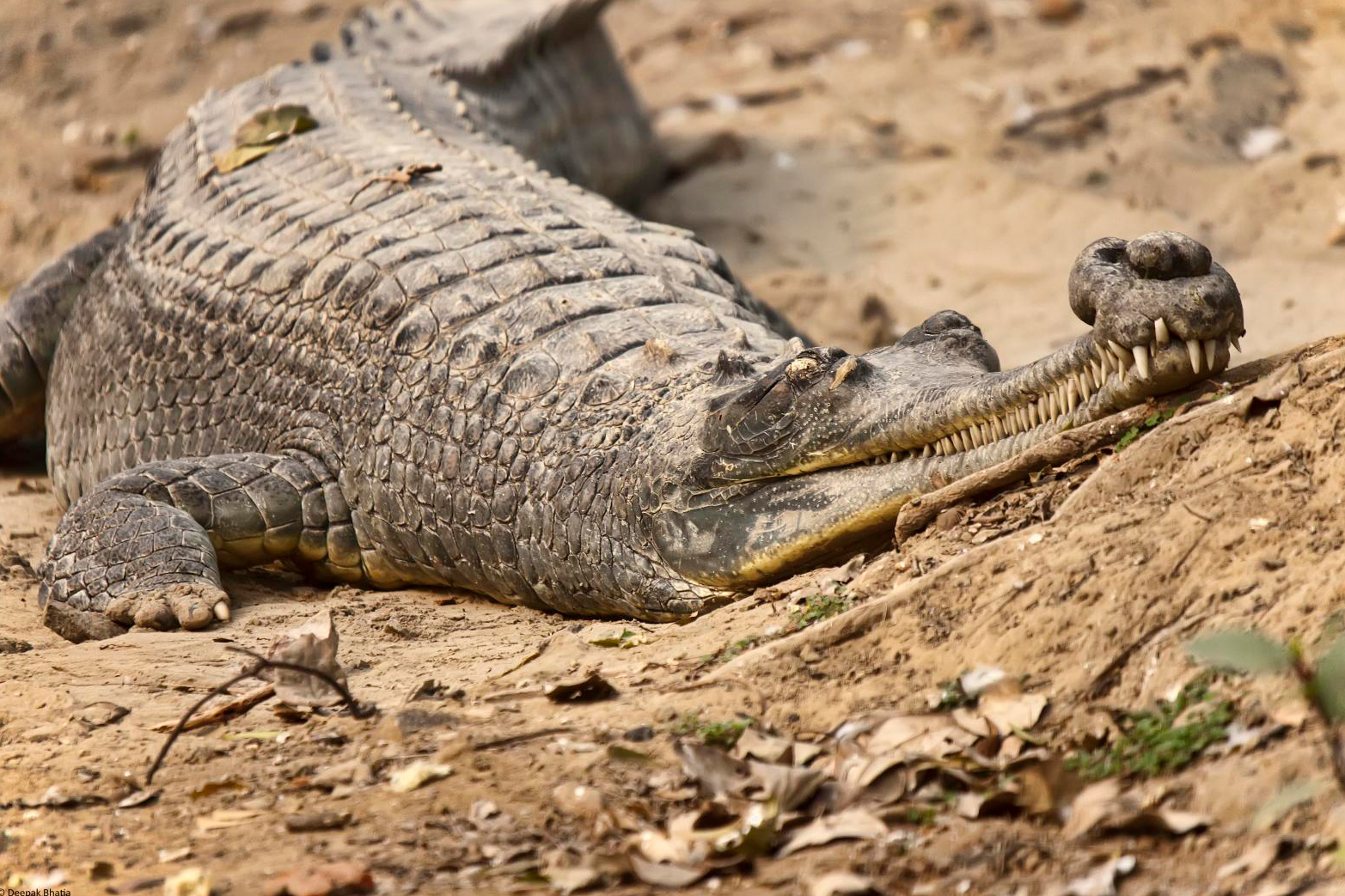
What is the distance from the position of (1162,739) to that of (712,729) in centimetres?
81

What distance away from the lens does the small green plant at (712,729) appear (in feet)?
9.29

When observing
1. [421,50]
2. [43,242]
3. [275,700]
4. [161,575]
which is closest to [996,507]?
[275,700]

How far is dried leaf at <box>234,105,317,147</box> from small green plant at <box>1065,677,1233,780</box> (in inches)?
182

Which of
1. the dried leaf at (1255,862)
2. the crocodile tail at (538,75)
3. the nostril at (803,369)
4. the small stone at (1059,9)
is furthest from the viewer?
the small stone at (1059,9)

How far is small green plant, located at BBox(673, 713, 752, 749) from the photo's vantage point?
2830mm

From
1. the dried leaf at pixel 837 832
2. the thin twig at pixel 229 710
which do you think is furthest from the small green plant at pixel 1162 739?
the thin twig at pixel 229 710

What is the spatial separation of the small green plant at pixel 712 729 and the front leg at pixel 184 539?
6.12ft

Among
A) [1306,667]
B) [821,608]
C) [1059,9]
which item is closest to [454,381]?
[821,608]

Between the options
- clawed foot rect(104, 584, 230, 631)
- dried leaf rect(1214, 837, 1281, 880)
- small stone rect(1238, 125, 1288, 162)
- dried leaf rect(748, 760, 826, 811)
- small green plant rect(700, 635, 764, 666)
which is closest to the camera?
dried leaf rect(1214, 837, 1281, 880)

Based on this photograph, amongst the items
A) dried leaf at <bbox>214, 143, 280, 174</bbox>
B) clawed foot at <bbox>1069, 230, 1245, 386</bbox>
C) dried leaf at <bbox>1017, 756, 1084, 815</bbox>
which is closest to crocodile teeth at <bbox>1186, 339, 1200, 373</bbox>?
clawed foot at <bbox>1069, 230, 1245, 386</bbox>

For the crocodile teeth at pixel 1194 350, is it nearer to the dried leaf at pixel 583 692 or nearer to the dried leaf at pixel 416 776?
the dried leaf at pixel 583 692

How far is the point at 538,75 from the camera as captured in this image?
814 cm

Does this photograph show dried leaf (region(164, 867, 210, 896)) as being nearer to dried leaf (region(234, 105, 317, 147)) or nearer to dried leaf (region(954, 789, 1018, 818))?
dried leaf (region(954, 789, 1018, 818))

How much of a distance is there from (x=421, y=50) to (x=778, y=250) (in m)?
2.12
